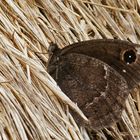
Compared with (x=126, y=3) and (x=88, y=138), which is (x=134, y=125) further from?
(x=126, y=3)

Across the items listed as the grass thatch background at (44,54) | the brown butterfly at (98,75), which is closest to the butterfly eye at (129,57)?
the brown butterfly at (98,75)

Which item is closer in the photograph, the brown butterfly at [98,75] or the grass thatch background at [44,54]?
the grass thatch background at [44,54]

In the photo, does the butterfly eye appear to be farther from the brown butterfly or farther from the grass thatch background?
the grass thatch background

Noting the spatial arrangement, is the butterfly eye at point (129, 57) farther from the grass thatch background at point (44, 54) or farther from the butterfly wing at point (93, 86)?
the grass thatch background at point (44, 54)

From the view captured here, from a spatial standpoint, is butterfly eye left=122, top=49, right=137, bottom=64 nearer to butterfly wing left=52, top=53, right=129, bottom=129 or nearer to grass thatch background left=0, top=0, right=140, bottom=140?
butterfly wing left=52, top=53, right=129, bottom=129

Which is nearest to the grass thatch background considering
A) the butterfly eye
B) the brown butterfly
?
the brown butterfly

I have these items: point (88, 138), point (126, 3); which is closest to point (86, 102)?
point (88, 138)

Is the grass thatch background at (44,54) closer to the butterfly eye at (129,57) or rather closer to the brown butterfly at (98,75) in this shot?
the brown butterfly at (98,75)

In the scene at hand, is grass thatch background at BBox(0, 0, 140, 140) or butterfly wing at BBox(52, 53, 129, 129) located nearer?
grass thatch background at BBox(0, 0, 140, 140)
